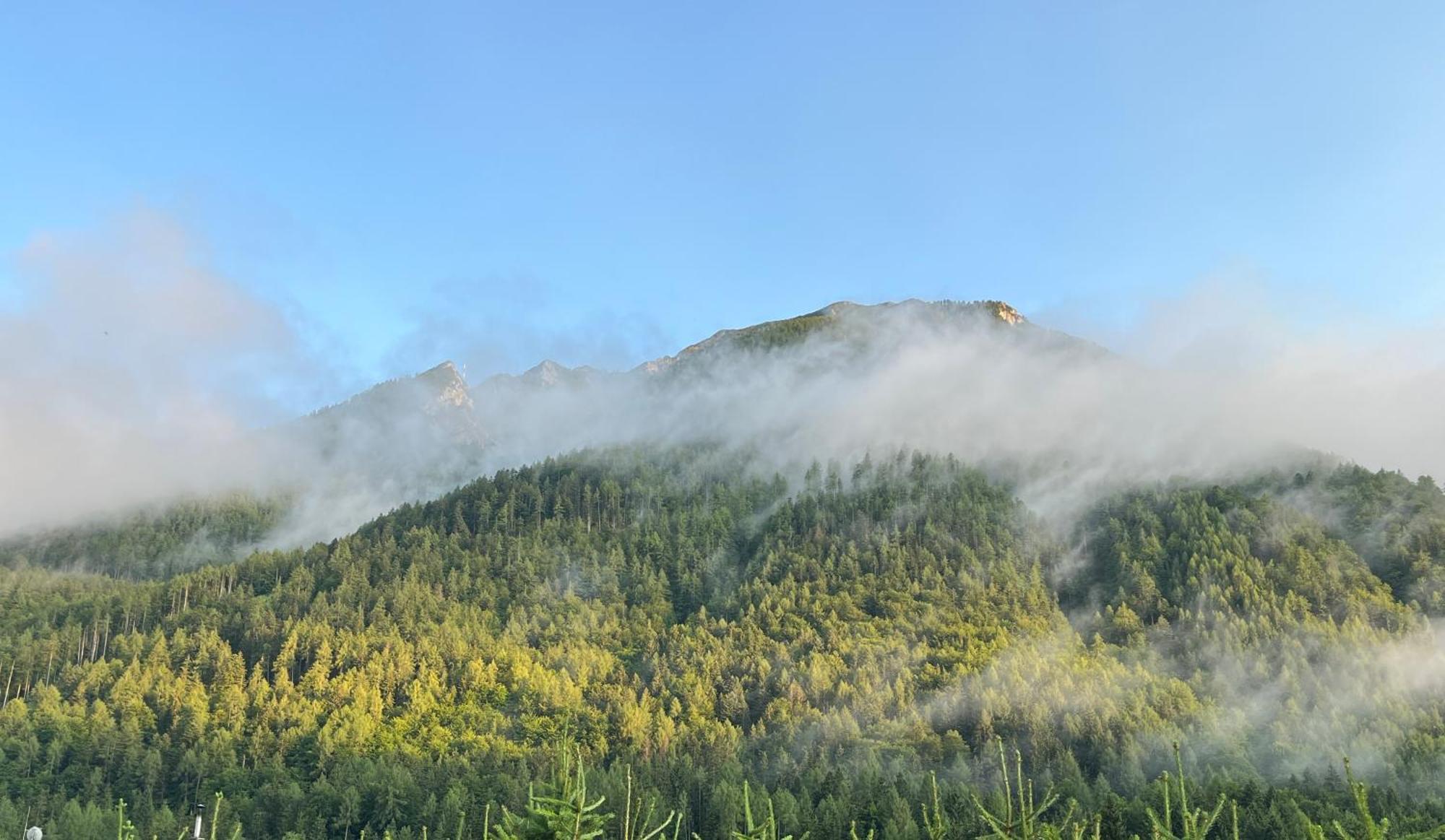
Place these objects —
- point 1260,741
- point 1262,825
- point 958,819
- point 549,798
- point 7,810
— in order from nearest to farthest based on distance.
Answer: point 549,798
point 1262,825
point 958,819
point 7,810
point 1260,741

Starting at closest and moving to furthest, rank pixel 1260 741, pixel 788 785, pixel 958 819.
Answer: pixel 958 819 → pixel 788 785 → pixel 1260 741

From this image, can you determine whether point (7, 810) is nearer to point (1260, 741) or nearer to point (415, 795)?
point (415, 795)

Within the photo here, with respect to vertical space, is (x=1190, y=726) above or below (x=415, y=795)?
→ below

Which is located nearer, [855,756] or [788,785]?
[788,785]

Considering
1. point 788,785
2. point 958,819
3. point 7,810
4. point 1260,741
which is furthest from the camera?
point 1260,741

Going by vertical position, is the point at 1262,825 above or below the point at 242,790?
below

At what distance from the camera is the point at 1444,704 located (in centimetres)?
19262

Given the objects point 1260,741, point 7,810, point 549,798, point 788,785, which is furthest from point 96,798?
point 1260,741

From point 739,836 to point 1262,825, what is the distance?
11911cm

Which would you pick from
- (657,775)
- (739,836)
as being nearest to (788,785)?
(657,775)

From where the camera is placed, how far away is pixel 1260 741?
7318 inches

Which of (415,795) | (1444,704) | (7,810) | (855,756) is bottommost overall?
(1444,704)

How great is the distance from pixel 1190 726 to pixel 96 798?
684 feet

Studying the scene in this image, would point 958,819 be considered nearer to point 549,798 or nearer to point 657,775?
point 657,775
